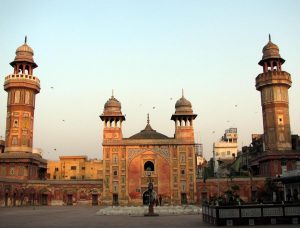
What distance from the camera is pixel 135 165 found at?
51.4 metres

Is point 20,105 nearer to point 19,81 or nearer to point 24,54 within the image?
point 19,81

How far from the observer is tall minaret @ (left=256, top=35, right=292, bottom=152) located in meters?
50.1

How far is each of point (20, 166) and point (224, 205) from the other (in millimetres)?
37123

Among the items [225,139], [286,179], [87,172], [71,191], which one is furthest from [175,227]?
[225,139]

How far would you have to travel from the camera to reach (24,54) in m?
54.3

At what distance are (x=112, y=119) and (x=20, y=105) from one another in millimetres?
12487

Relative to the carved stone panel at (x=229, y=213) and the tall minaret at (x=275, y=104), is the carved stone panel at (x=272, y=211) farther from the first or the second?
the tall minaret at (x=275, y=104)

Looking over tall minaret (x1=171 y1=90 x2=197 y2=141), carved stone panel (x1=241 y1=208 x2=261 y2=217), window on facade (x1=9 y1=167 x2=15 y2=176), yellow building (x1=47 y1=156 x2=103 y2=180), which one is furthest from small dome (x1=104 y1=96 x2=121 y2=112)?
carved stone panel (x1=241 y1=208 x2=261 y2=217)

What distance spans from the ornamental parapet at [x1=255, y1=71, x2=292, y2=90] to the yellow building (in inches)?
1559

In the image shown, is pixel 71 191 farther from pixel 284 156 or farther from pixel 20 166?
pixel 284 156

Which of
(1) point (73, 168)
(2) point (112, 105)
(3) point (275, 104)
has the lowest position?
(1) point (73, 168)

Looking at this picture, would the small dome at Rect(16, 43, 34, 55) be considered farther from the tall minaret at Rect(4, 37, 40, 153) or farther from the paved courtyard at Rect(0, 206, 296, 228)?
the paved courtyard at Rect(0, 206, 296, 228)

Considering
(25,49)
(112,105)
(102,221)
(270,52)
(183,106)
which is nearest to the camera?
(102,221)

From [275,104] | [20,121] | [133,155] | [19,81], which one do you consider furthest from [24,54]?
[275,104]
